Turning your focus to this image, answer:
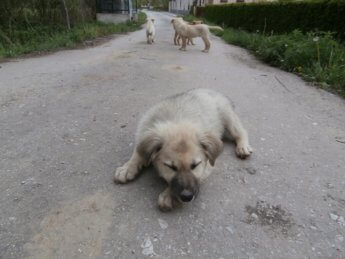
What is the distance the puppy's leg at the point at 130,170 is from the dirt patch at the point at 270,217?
41.0 inches

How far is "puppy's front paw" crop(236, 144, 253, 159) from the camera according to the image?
3.11m

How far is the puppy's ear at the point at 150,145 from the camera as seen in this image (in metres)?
2.29

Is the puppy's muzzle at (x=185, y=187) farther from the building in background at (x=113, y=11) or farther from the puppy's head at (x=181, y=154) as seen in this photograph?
the building in background at (x=113, y=11)

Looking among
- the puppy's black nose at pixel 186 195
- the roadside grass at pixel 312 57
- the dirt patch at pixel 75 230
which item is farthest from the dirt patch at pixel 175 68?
the puppy's black nose at pixel 186 195

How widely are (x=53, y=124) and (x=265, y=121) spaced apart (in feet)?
9.81

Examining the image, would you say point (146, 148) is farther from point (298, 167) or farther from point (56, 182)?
point (298, 167)

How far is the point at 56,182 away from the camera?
2.67m

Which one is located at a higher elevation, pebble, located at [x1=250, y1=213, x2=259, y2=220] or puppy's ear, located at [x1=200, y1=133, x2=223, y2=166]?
puppy's ear, located at [x1=200, y1=133, x2=223, y2=166]

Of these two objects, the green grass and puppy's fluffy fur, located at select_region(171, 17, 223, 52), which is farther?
puppy's fluffy fur, located at select_region(171, 17, 223, 52)

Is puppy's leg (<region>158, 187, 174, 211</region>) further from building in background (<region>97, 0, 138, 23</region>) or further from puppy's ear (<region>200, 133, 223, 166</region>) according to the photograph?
building in background (<region>97, 0, 138, 23</region>)

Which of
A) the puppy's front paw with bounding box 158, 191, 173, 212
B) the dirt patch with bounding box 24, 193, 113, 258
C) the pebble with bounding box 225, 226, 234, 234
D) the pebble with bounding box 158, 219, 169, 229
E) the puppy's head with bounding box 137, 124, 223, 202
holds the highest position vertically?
the puppy's head with bounding box 137, 124, 223, 202

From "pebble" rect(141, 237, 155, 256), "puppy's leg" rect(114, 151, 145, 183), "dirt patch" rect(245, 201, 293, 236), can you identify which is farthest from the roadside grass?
"pebble" rect(141, 237, 155, 256)

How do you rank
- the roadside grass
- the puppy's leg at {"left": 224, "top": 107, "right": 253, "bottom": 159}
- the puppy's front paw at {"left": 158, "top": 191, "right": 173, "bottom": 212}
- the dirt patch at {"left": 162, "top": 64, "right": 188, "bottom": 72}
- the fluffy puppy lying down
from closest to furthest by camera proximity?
the fluffy puppy lying down → the puppy's front paw at {"left": 158, "top": 191, "right": 173, "bottom": 212} → the puppy's leg at {"left": 224, "top": 107, "right": 253, "bottom": 159} → the roadside grass → the dirt patch at {"left": 162, "top": 64, "right": 188, "bottom": 72}

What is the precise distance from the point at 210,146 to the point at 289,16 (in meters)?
11.0
